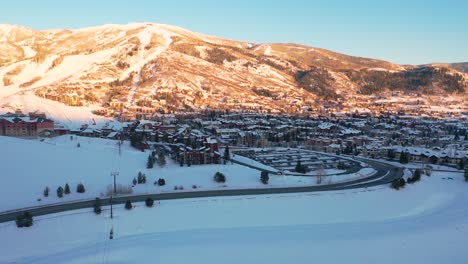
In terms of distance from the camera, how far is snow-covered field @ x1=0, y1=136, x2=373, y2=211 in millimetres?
33812

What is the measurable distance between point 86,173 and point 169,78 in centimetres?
9577

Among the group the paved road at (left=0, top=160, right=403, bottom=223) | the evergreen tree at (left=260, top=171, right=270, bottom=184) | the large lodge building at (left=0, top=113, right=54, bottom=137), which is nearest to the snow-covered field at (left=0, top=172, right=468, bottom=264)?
the paved road at (left=0, top=160, right=403, bottom=223)

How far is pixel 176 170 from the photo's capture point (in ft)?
138

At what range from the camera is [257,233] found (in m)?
27.8

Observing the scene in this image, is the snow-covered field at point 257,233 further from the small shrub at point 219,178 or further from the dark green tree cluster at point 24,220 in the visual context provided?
the small shrub at point 219,178

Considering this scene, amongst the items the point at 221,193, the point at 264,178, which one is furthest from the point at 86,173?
the point at 264,178

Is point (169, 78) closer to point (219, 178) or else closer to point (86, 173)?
point (86, 173)

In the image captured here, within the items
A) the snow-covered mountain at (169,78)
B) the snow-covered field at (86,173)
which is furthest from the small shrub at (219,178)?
the snow-covered mountain at (169,78)

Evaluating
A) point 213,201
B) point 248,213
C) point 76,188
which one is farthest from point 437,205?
point 76,188

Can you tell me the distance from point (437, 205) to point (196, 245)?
81.2 feet

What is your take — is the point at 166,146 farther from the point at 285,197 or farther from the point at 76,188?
the point at 285,197

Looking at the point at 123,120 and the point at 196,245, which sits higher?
the point at 123,120

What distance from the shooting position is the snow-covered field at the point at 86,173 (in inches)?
1331

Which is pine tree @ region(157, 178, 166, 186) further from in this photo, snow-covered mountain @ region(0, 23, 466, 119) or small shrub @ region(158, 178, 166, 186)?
snow-covered mountain @ region(0, 23, 466, 119)
